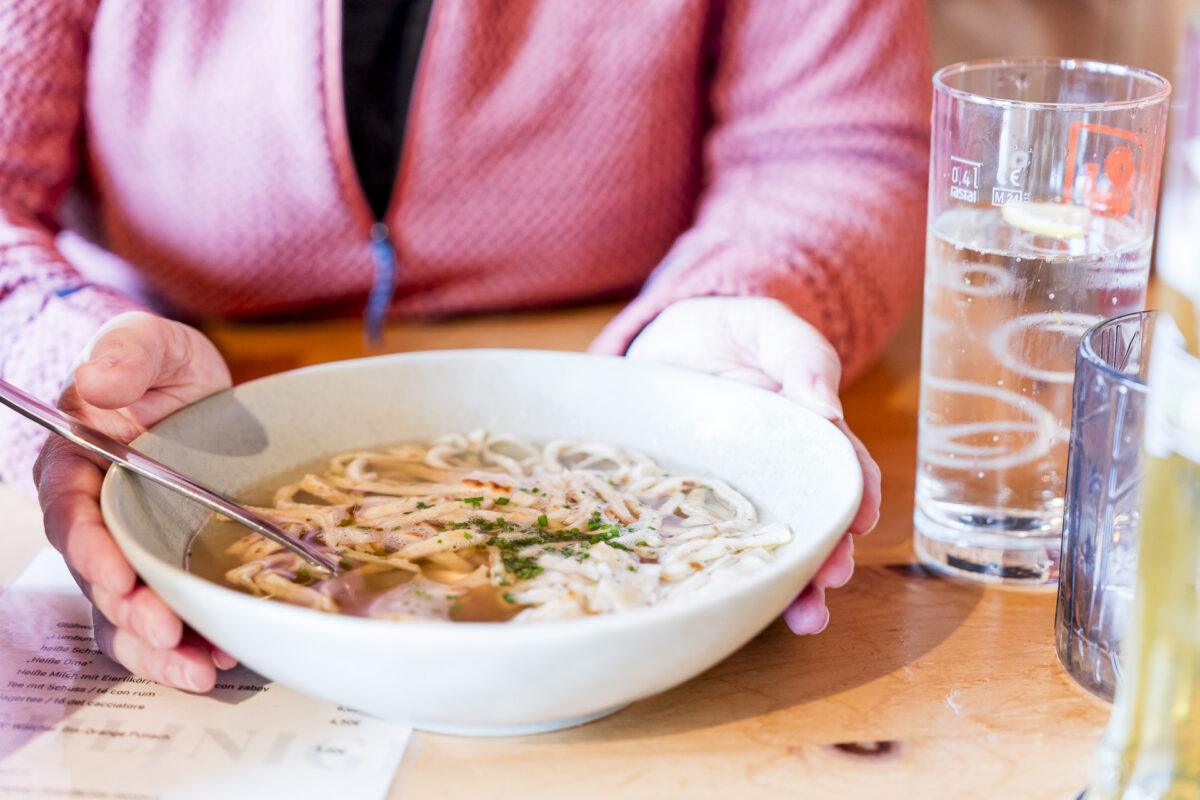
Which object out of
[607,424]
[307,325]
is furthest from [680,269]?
[307,325]

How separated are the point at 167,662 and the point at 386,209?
2.60 feet

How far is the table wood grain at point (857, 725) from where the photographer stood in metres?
0.69

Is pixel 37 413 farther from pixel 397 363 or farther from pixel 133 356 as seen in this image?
pixel 397 363

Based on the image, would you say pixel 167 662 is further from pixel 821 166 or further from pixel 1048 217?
pixel 821 166

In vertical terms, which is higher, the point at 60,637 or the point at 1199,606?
the point at 1199,606

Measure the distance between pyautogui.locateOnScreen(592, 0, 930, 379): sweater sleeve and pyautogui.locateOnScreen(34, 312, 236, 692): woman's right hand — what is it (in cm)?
44

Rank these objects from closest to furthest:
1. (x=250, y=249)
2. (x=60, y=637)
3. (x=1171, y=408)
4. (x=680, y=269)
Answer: (x=1171, y=408) < (x=60, y=637) < (x=680, y=269) < (x=250, y=249)

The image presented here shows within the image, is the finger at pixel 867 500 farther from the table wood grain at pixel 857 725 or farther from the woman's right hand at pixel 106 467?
the woman's right hand at pixel 106 467

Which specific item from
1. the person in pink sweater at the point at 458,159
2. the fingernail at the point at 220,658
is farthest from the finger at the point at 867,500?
the fingernail at the point at 220,658

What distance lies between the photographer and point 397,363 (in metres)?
1.04

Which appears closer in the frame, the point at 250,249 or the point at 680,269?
the point at 680,269

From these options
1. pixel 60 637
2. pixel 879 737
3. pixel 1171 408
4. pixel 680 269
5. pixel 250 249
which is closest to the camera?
pixel 1171 408

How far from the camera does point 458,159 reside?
1.42 meters

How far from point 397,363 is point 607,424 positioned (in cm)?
20
